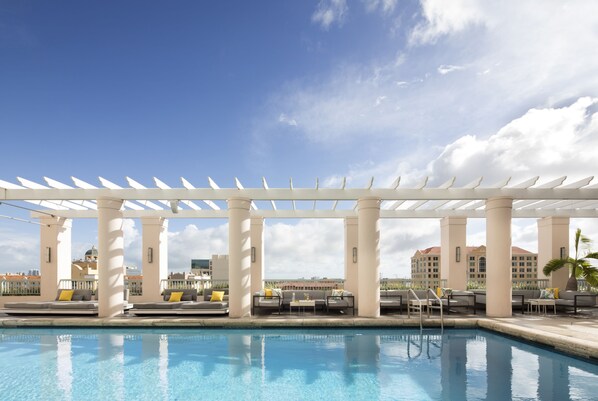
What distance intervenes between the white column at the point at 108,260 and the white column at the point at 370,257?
714cm

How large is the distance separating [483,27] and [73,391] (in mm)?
11393

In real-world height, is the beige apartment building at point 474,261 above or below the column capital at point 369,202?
below

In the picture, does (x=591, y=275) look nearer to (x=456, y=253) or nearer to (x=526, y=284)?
(x=526, y=284)

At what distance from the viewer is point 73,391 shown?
18.9 feet

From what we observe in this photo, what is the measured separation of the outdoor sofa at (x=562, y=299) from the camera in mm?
11883

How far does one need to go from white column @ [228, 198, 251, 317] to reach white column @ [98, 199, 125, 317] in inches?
132

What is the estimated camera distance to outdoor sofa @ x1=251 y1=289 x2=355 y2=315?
11.6 m

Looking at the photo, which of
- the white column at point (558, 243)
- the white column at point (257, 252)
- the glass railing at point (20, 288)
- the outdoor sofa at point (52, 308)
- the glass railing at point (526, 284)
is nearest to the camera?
the outdoor sofa at point (52, 308)

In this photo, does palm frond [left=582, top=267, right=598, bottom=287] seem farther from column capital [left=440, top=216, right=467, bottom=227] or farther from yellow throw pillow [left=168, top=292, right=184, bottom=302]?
yellow throw pillow [left=168, top=292, right=184, bottom=302]

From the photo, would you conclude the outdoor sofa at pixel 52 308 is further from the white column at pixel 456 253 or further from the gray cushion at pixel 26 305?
the white column at pixel 456 253

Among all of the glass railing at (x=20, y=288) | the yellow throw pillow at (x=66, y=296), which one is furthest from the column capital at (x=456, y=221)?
the glass railing at (x=20, y=288)

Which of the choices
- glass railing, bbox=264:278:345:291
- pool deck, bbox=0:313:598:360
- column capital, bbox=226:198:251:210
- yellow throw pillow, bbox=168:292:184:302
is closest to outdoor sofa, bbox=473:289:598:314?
pool deck, bbox=0:313:598:360

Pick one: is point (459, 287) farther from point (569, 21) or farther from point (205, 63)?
point (205, 63)

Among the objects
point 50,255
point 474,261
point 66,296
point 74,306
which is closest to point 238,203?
point 74,306
